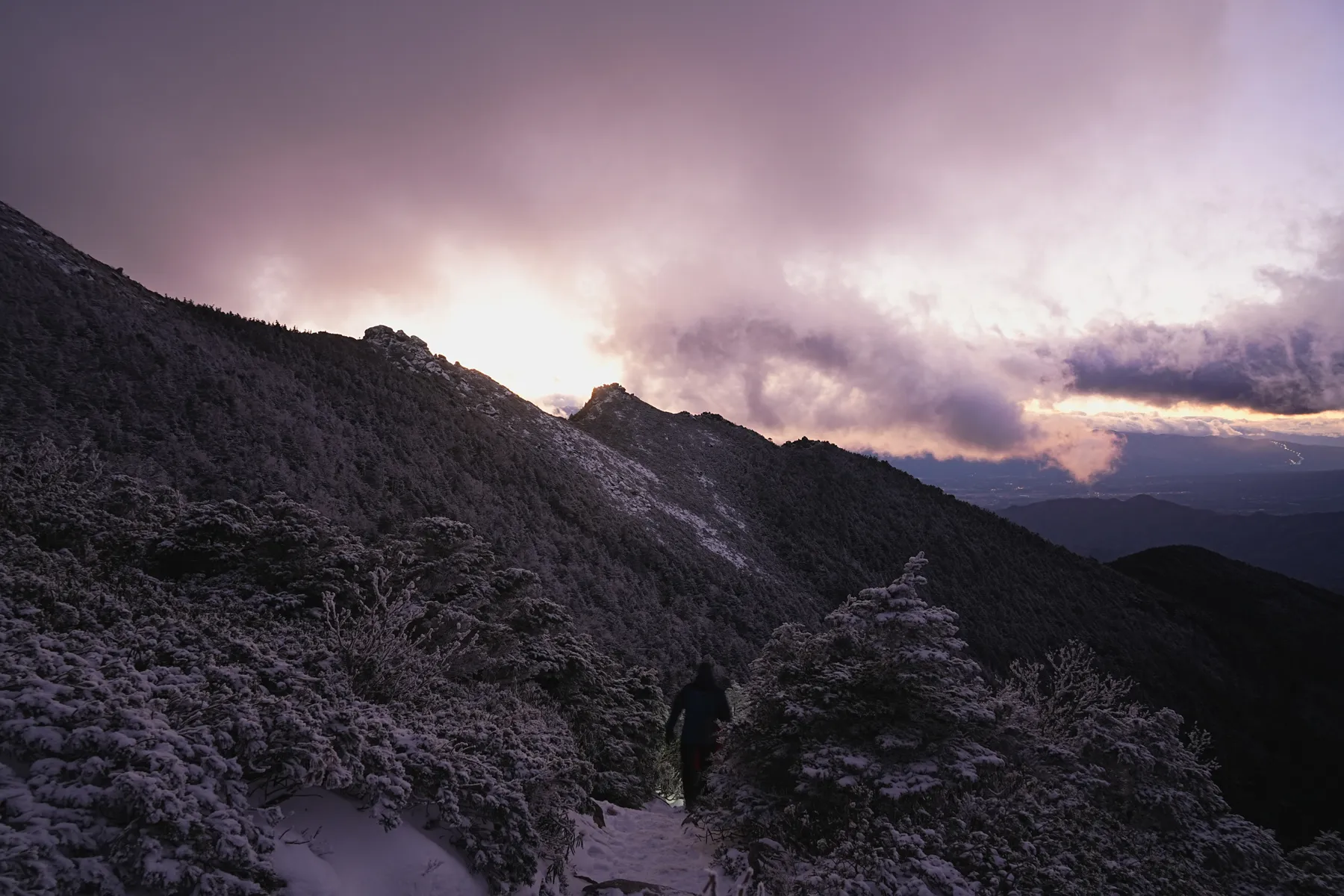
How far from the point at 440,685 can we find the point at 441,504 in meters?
15.2

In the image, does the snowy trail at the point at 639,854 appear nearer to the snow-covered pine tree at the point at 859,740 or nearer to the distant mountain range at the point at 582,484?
the snow-covered pine tree at the point at 859,740

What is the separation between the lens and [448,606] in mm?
9578

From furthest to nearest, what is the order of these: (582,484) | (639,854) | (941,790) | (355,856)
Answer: (582,484)
(639,854)
(941,790)
(355,856)

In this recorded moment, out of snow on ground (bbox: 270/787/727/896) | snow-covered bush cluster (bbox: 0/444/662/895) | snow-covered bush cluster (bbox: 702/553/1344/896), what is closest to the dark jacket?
snow-covered bush cluster (bbox: 702/553/1344/896)

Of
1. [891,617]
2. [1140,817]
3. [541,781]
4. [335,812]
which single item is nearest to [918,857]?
[891,617]

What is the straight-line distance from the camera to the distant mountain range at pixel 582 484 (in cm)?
1591

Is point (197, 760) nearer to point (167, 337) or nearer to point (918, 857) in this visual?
point (918, 857)

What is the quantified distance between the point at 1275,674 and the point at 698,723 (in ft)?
232

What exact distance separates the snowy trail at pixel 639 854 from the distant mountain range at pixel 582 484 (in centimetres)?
1171

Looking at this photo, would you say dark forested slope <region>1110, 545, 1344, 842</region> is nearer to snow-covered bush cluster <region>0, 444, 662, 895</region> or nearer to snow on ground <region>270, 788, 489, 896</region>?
snow-covered bush cluster <region>0, 444, 662, 895</region>

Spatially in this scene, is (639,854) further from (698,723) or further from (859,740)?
(859,740)

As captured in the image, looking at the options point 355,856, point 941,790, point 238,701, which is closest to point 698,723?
point 941,790

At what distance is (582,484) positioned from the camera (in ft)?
107

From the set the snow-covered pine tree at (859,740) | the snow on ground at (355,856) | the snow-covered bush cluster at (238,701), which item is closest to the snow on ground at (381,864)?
the snow on ground at (355,856)
